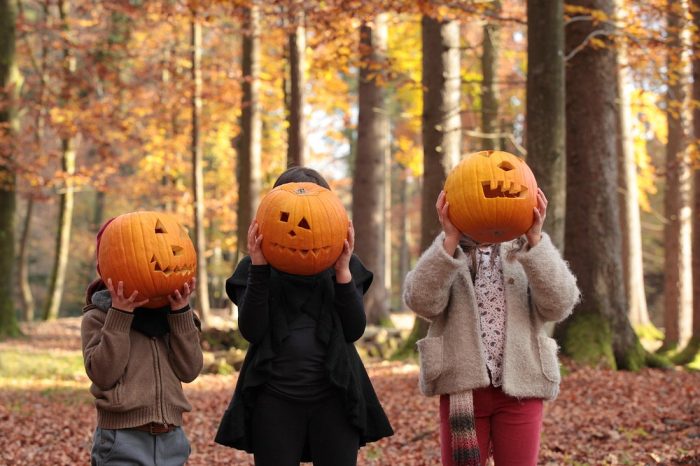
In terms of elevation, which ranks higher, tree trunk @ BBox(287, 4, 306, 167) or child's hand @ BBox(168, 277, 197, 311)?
tree trunk @ BBox(287, 4, 306, 167)

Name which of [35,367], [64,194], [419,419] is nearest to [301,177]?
[419,419]

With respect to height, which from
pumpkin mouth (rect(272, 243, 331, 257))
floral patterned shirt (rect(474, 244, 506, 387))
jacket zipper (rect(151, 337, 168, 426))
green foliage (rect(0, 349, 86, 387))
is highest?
pumpkin mouth (rect(272, 243, 331, 257))

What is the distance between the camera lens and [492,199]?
439cm

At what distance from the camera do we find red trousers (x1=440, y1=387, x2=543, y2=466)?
443cm

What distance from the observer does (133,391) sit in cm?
440

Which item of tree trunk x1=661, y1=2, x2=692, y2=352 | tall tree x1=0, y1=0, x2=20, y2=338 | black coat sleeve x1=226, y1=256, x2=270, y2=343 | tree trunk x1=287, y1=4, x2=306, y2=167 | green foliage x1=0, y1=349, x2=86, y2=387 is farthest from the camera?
tall tree x1=0, y1=0, x2=20, y2=338

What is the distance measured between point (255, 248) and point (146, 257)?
587 mm

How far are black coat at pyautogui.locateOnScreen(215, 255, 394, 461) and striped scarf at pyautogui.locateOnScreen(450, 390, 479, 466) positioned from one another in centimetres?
37

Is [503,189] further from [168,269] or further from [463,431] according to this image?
[168,269]

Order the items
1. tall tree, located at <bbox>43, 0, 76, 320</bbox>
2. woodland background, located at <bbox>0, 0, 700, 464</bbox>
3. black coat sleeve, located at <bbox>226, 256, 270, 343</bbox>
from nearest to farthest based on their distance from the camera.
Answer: black coat sleeve, located at <bbox>226, 256, 270, 343</bbox>, woodland background, located at <bbox>0, 0, 700, 464</bbox>, tall tree, located at <bbox>43, 0, 76, 320</bbox>

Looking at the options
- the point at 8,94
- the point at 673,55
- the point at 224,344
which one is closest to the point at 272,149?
the point at 8,94

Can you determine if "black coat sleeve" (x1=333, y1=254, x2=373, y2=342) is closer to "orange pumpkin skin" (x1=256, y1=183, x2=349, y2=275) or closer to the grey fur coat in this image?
"orange pumpkin skin" (x1=256, y1=183, x2=349, y2=275)

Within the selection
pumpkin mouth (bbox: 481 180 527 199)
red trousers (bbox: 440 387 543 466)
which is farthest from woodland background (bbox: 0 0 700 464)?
pumpkin mouth (bbox: 481 180 527 199)

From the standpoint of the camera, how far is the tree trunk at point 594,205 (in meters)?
12.4
